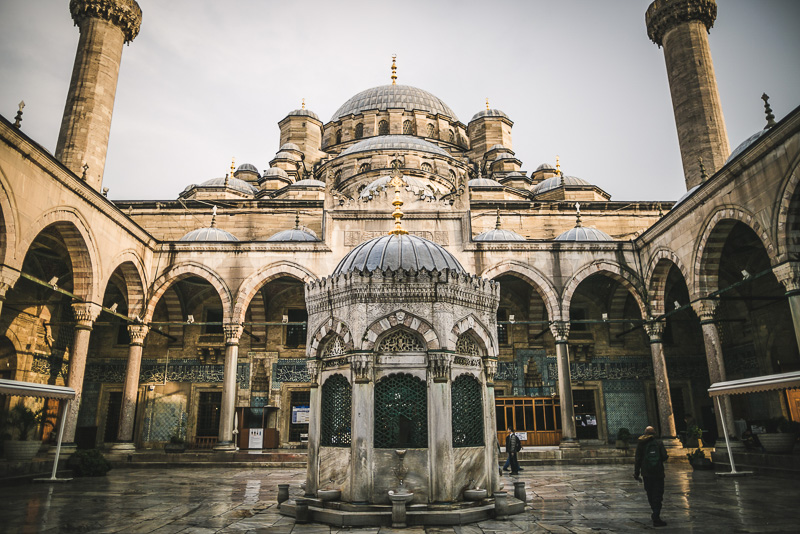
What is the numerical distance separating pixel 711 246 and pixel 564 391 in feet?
15.2

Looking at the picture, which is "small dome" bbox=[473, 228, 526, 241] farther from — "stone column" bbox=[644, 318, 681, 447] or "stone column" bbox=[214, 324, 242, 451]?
"stone column" bbox=[214, 324, 242, 451]

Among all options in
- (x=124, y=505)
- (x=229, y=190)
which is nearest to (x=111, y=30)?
(x=229, y=190)

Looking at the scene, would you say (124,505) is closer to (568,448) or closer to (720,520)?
(720,520)

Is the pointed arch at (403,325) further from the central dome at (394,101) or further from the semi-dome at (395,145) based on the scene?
the central dome at (394,101)

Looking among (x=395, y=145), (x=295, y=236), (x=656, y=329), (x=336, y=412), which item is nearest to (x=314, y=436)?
(x=336, y=412)

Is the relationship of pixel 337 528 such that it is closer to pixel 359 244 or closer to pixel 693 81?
pixel 359 244

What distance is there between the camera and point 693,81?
16625 millimetres

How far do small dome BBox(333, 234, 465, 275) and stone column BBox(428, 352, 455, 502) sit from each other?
0.99 metres

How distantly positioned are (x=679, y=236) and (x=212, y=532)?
1113cm

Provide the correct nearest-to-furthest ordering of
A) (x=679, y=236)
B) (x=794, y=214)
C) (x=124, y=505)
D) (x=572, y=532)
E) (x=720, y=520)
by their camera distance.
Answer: (x=572, y=532), (x=720, y=520), (x=124, y=505), (x=794, y=214), (x=679, y=236)

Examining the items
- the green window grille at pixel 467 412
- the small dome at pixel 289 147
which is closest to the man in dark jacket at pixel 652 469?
the green window grille at pixel 467 412

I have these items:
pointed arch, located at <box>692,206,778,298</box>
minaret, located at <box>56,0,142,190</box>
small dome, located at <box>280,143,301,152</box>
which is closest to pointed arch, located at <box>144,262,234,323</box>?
minaret, located at <box>56,0,142,190</box>

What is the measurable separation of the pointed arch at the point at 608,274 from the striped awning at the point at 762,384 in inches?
180

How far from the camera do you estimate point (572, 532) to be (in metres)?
4.61
